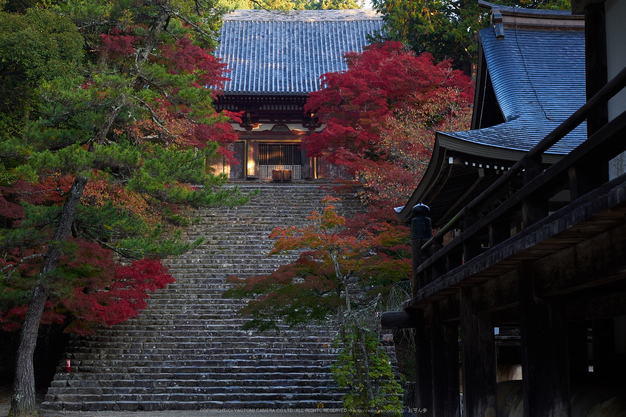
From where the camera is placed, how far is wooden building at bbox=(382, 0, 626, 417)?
3.25 meters

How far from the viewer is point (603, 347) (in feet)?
20.6

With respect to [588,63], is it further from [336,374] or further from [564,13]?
[336,374]

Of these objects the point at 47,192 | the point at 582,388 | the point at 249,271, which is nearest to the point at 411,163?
the point at 249,271

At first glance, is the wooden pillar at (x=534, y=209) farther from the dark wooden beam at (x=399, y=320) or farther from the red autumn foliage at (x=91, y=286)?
the red autumn foliage at (x=91, y=286)

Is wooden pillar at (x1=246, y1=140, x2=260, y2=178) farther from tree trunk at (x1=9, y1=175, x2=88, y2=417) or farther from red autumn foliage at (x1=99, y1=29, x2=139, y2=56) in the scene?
tree trunk at (x1=9, y1=175, x2=88, y2=417)

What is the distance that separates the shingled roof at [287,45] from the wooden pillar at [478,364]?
790 inches

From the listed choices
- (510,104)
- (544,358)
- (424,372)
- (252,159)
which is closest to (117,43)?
(510,104)

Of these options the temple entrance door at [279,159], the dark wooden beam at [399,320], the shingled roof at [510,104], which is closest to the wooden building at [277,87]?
the temple entrance door at [279,159]

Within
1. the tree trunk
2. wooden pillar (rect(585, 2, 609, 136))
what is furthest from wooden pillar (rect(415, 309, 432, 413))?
the tree trunk

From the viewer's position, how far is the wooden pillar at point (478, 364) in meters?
5.11

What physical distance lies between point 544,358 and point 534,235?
36.7 inches

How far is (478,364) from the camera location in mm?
5145

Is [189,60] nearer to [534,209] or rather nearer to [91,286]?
[91,286]

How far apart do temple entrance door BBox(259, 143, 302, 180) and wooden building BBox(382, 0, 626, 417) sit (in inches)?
651
